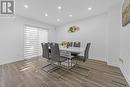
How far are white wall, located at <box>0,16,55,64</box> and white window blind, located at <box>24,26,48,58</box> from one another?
331mm

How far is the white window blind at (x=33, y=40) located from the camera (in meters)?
4.71

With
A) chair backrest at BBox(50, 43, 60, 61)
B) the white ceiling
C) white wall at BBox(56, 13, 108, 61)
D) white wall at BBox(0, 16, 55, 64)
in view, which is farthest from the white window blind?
chair backrest at BBox(50, 43, 60, 61)

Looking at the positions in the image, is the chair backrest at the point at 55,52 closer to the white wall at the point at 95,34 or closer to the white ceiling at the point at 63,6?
the white ceiling at the point at 63,6

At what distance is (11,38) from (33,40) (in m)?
1.41

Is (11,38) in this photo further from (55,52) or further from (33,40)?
(55,52)

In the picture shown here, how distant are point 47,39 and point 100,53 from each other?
3925 mm

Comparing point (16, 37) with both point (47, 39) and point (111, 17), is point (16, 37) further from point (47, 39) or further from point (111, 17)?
point (111, 17)

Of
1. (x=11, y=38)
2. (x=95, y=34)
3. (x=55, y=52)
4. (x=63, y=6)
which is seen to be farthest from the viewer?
(x=95, y=34)

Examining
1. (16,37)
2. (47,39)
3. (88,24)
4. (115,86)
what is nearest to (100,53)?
(88,24)

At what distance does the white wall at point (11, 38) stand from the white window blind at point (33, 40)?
1.09ft

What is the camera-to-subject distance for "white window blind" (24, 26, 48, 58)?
185 inches

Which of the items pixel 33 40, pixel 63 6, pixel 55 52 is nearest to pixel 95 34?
pixel 63 6

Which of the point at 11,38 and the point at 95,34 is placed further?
the point at 95,34

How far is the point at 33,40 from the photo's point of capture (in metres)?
5.19
